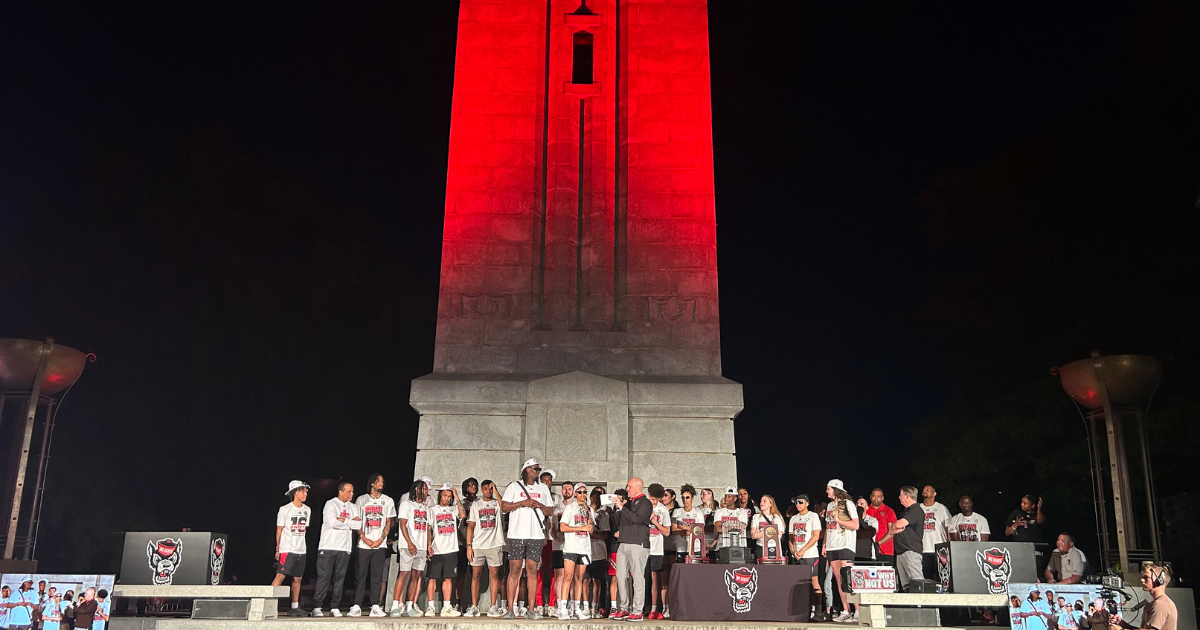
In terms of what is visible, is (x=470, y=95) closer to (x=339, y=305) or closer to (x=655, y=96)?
(x=655, y=96)

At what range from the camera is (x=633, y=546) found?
11.8 meters

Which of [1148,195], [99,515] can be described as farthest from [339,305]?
[1148,195]

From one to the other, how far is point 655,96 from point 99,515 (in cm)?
2266

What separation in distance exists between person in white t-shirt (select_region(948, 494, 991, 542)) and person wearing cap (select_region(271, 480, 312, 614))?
8.50m

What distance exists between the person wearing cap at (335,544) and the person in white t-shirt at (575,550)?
100 inches

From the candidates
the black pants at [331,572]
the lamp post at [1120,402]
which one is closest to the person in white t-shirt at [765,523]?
the lamp post at [1120,402]

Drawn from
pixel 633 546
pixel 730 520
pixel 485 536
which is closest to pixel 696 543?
pixel 730 520

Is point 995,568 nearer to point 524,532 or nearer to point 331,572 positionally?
point 524,532

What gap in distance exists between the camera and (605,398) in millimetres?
15008

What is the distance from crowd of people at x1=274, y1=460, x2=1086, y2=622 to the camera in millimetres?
11875

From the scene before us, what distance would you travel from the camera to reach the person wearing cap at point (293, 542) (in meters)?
11.7

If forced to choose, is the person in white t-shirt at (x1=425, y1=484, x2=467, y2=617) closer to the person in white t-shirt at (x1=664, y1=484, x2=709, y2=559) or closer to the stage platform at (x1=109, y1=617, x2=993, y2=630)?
the stage platform at (x1=109, y1=617, x2=993, y2=630)

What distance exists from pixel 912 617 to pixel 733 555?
2093 millimetres

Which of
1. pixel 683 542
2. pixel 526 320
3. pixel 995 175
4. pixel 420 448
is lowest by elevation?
pixel 683 542
